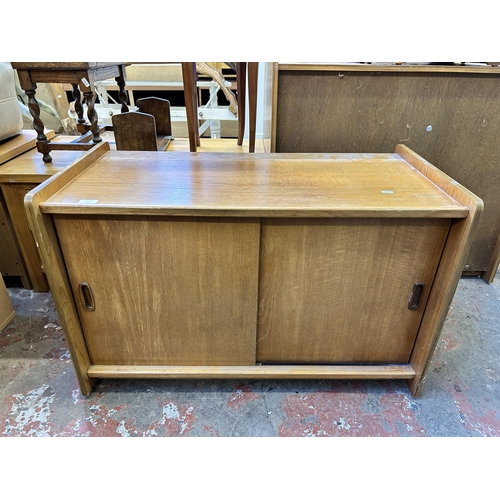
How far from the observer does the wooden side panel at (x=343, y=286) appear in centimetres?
108

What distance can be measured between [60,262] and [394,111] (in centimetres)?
137

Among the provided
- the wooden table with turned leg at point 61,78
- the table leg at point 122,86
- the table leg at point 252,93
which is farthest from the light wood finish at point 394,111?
the table leg at point 122,86

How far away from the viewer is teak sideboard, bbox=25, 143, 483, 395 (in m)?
1.03

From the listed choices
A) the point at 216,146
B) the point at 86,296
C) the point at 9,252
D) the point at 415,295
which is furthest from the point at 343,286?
the point at 9,252

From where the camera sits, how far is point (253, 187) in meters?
1.15

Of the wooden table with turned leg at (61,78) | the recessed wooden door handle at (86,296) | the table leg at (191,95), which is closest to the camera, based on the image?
the recessed wooden door handle at (86,296)

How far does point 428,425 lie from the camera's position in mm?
1235

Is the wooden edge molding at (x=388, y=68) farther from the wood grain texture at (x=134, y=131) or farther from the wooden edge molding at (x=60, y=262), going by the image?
the wooden edge molding at (x=60, y=262)

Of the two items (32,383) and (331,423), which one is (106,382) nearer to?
(32,383)

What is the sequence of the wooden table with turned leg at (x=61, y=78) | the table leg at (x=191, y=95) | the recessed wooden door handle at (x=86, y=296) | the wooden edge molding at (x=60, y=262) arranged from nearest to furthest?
the wooden edge molding at (x=60, y=262) < the recessed wooden door handle at (x=86, y=296) < the wooden table with turned leg at (x=61, y=78) < the table leg at (x=191, y=95)

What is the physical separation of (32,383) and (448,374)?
1.57m

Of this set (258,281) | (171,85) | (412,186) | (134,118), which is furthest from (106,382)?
(171,85)

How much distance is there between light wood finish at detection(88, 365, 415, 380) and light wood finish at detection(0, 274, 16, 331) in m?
0.62

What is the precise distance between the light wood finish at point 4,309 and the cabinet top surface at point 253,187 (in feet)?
2.53
